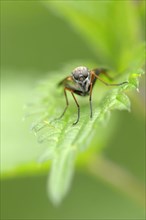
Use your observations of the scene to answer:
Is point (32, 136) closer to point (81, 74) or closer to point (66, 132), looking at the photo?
point (81, 74)

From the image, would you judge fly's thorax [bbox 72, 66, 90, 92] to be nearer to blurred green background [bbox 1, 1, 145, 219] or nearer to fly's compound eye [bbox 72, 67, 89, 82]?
fly's compound eye [bbox 72, 67, 89, 82]

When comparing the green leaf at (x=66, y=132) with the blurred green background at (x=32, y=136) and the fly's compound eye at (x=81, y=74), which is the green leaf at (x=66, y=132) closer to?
the fly's compound eye at (x=81, y=74)

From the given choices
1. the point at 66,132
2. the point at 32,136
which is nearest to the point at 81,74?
the point at 66,132

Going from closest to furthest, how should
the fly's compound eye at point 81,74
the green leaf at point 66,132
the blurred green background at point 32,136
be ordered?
the green leaf at point 66,132 < the fly's compound eye at point 81,74 < the blurred green background at point 32,136

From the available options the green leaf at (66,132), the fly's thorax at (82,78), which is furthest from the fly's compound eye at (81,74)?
the green leaf at (66,132)

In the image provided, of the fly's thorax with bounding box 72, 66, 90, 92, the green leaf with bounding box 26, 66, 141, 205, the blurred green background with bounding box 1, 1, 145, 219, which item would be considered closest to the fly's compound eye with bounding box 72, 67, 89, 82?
the fly's thorax with bounding box 72, 66, 90, 92

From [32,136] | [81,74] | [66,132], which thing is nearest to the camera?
[66,132]
